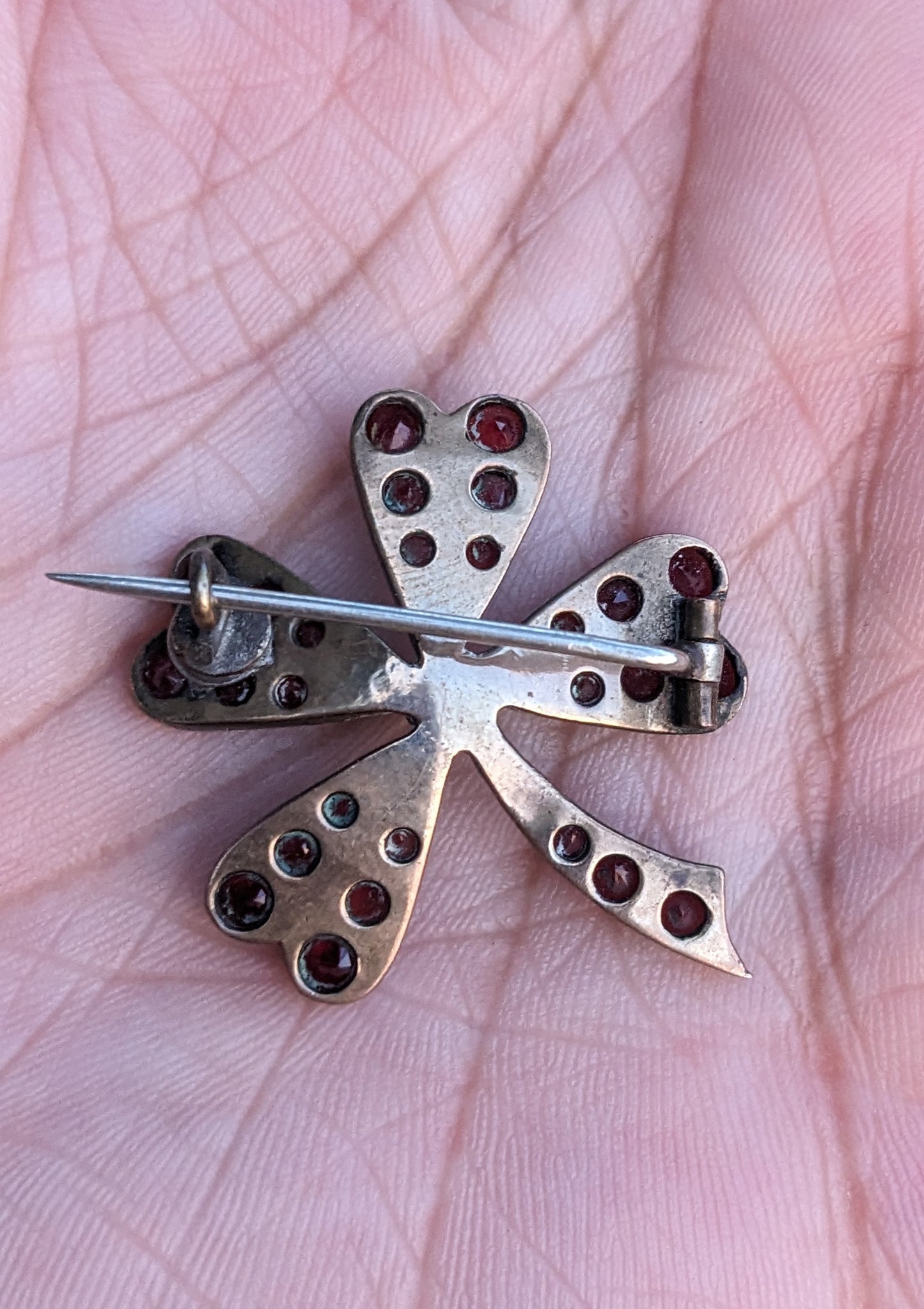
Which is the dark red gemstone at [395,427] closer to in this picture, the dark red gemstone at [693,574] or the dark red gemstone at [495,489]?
the dark red gemstone at [495,489]

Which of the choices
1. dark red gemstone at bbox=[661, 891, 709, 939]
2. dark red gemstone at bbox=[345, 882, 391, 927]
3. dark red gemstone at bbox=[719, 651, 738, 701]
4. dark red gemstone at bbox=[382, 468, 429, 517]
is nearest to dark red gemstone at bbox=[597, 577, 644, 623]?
dark red gemstone at bbox=[719, 651, 738, 701]

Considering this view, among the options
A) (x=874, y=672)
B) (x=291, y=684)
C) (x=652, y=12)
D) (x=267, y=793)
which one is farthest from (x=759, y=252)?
(x=267, y=793)

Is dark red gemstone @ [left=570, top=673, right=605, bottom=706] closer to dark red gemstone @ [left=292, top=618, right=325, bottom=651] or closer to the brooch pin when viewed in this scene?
the brooch pin

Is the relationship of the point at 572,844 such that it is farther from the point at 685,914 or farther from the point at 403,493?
the point at 403,493

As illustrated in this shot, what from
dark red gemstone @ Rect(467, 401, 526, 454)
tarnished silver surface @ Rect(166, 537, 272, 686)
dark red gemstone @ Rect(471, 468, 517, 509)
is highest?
dark red gemstone @ Rect(467, 401, 526, 454)

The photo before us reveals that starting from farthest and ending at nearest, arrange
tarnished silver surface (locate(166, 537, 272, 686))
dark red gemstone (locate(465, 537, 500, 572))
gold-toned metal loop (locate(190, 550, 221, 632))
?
1. dark red gemstone (locate(465, 537, 500, 572))
2. tarnished silver surface (locate(166, 537, 272, 686))
3. gold-toned metal loop (locate(190, 550, 221, 632))

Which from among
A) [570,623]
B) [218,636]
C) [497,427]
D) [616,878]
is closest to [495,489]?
[497,427]

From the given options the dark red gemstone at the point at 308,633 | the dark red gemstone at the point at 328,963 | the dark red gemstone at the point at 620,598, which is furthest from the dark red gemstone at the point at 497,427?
the dark red gemstone at the point at 328,963
